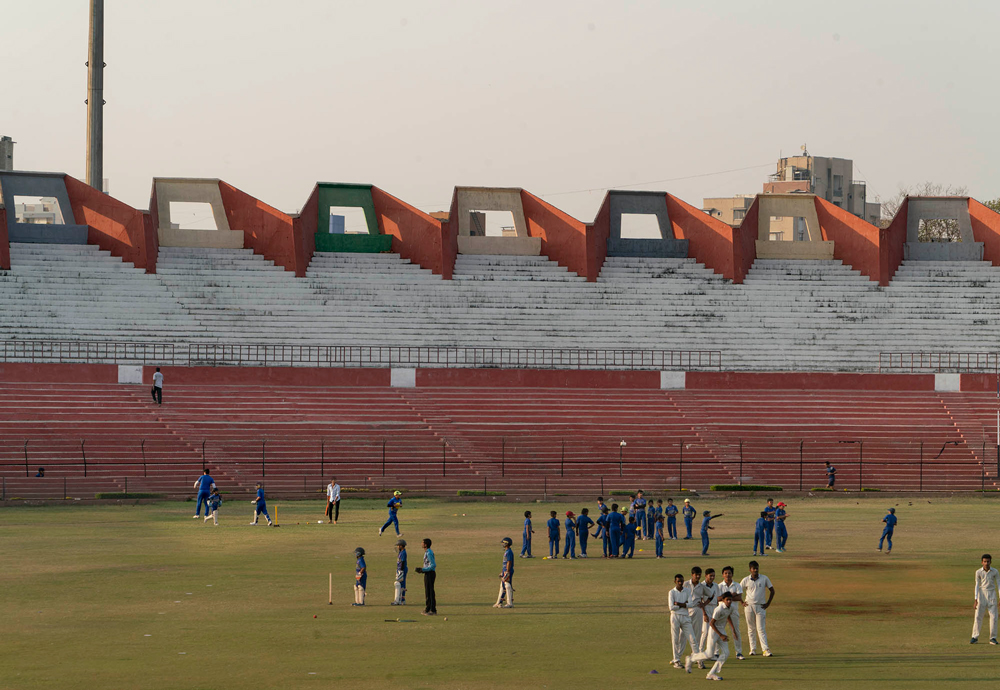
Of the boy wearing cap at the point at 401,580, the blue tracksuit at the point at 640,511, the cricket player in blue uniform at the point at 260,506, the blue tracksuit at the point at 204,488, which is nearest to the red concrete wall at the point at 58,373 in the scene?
the blue tracksuit at the point at 204,488

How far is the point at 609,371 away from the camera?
154 feet

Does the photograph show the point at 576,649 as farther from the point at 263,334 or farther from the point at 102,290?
the point at 102,290

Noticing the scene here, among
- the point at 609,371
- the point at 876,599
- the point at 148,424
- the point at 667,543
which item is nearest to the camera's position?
the point at 876,599

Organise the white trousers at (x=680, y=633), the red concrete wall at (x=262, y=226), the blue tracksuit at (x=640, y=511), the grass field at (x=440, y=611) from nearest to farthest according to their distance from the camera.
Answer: the grass field at (x=440, y=611) → the white trousers at (x=680, y=633) → the blue tracksuit at (x=640, y=511) → the red concrete wall at (x=262, y=226)

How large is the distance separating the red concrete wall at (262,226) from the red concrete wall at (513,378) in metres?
10.7

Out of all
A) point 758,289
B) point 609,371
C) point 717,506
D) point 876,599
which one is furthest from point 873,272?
point 876,599

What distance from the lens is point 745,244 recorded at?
57562mm

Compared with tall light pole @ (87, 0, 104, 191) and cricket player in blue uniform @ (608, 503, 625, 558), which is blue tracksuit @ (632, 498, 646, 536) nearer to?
cricket player in blue uniform @ (608, 503, 625, 558)

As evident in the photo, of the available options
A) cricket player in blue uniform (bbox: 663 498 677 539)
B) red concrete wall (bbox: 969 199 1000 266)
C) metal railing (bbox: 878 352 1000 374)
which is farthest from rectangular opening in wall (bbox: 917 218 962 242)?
cricket player in blue uniform (bbox: 663 498 677 539)

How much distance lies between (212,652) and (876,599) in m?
11.0

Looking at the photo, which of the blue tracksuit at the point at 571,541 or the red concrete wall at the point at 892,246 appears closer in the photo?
the blue tracksuit at the point at 571,541

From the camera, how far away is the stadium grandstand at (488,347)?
131ft

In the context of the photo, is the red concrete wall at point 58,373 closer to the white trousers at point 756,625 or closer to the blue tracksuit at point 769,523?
the blue tracksuit at point 769,523

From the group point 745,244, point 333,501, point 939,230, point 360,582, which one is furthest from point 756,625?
point 939,230
